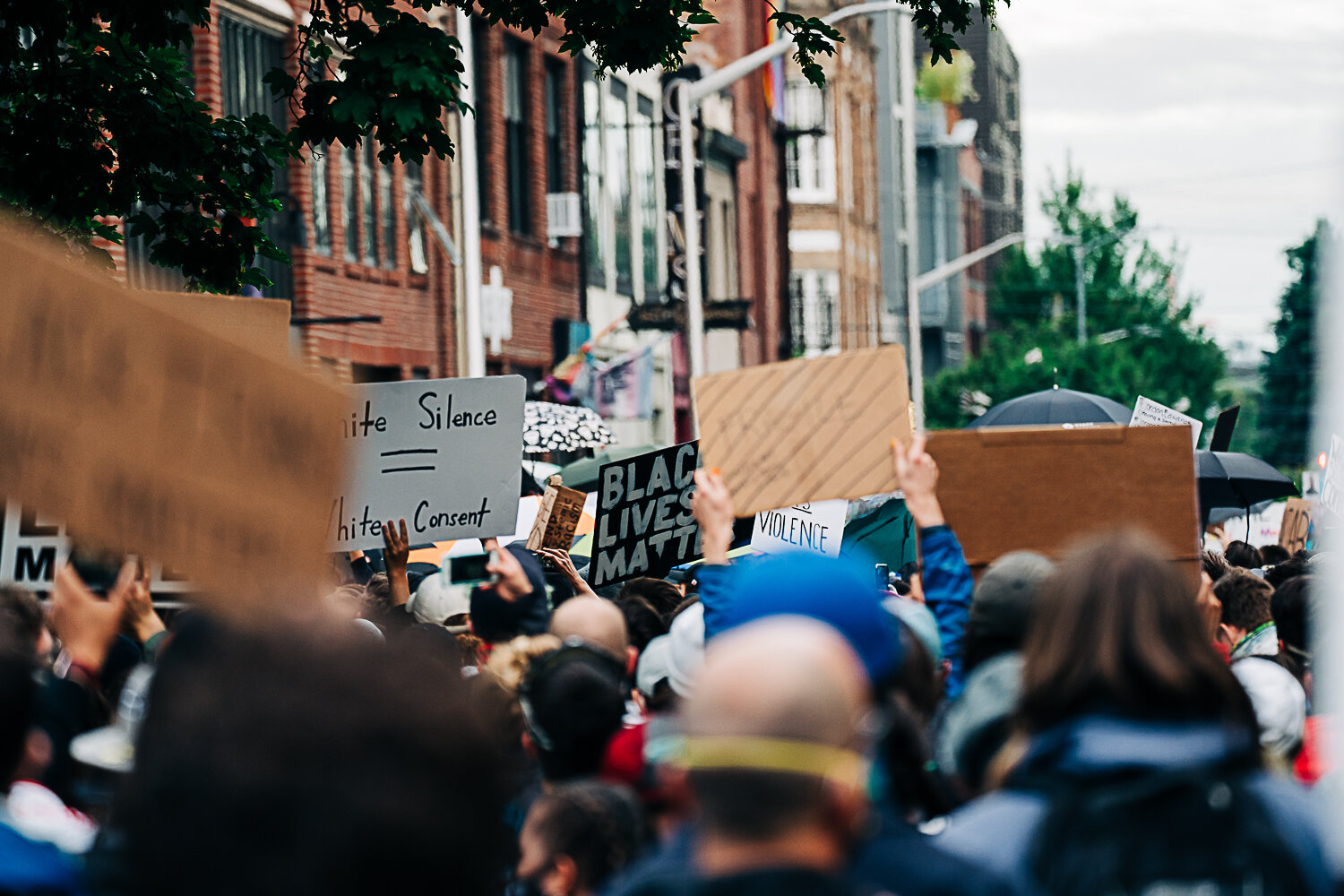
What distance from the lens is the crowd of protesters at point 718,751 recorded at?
189 centimetres

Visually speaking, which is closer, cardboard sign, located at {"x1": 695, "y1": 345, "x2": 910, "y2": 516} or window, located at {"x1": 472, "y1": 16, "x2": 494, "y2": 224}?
cardboard sign, located at {"x1": 695, "y1": 345, "x2": 910, "y2": 516}

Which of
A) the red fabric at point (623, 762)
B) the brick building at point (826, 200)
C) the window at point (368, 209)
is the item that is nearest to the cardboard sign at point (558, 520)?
the red fabric at point (623, 762)

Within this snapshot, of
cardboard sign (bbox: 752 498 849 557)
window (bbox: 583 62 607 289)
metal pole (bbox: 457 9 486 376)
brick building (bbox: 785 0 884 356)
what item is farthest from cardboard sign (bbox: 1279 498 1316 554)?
brick building (bbox: 785 0 884 356)

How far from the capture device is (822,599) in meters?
2.80

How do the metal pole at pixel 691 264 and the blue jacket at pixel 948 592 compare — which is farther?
the metal pole at pixel 691 264

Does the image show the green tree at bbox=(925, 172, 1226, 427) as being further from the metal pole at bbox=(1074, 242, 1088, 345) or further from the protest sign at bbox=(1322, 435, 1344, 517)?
the protest sign at bbox=(1322, 435, 1344, 517)

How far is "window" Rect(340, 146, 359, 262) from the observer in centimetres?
1977

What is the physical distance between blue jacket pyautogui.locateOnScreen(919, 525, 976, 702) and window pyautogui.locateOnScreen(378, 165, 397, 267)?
17.3 m

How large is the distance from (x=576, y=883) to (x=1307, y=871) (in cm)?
121

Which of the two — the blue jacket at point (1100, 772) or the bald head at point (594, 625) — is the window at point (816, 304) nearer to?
the bald head at point (594, 625)

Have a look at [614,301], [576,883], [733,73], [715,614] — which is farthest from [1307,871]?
[614,301]

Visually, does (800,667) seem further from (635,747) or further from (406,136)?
(406,136)

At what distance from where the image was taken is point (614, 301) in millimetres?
29953

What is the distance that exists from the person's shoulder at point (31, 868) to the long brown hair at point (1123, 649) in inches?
55.9
